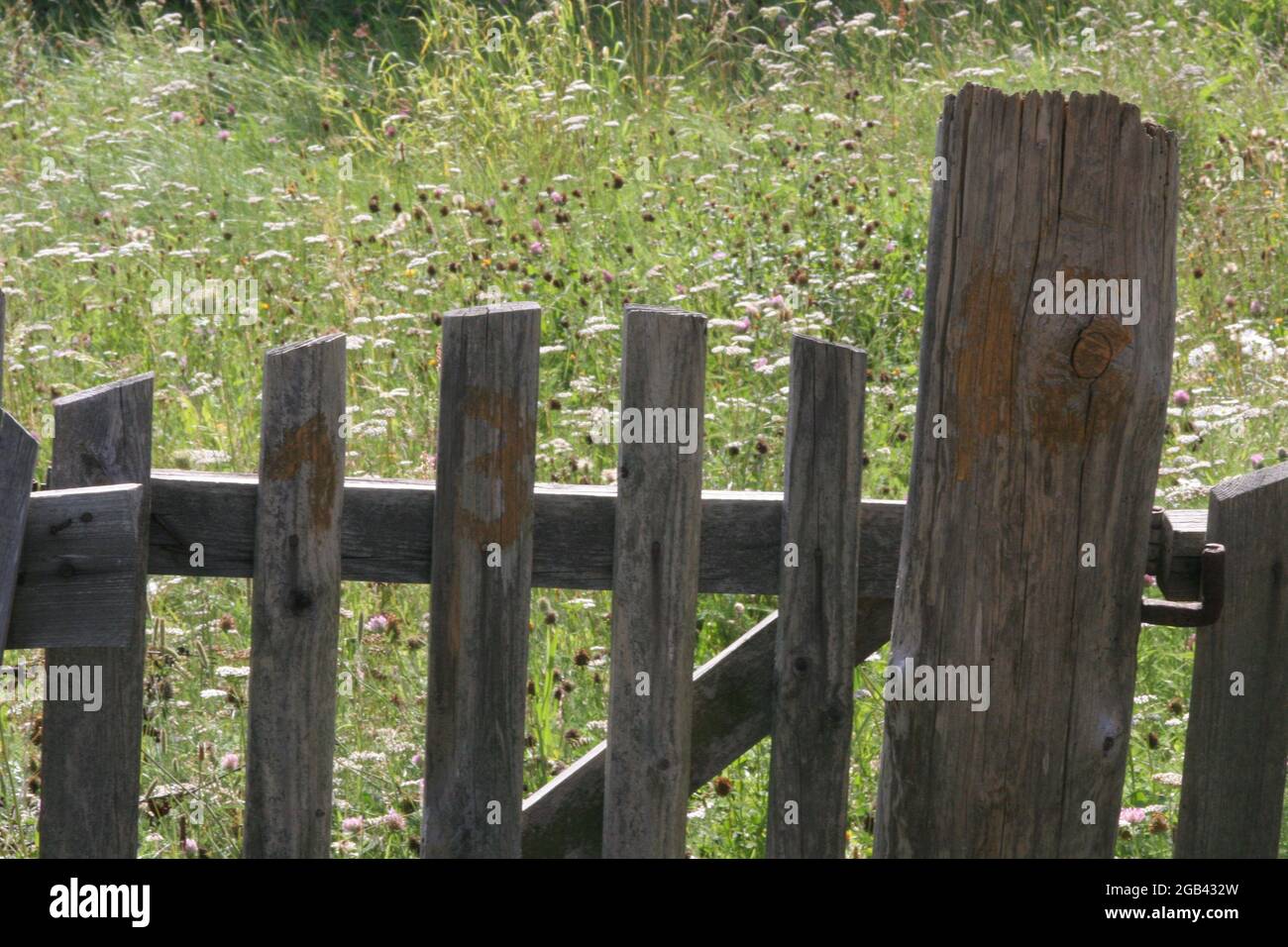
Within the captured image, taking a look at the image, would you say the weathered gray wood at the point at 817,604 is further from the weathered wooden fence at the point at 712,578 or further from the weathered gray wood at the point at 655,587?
the weathered gray wood at the point at 655,587

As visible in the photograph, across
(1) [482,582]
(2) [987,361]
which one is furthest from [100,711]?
(2) [987,361]

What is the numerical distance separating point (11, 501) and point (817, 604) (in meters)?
1.13

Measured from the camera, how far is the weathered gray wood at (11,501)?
194cm

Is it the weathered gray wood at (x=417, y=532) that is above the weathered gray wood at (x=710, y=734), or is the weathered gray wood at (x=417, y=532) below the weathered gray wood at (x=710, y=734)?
above

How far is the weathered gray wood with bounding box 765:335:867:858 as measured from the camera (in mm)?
2016

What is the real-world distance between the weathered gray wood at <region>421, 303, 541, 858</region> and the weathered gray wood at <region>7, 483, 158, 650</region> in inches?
16.9

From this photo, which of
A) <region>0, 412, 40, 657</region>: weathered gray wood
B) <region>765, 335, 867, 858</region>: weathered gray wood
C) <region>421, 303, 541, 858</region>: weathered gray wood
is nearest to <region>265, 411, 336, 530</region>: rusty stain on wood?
<region>421, 303, 541, 858</region>: weathered gray wood

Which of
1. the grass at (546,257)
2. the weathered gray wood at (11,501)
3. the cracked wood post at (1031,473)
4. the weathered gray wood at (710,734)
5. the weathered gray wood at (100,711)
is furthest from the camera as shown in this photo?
the grass at (546,257)

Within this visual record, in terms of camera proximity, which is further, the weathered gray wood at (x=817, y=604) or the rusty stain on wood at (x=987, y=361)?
the weathered gray wood at (x=817, y=604)

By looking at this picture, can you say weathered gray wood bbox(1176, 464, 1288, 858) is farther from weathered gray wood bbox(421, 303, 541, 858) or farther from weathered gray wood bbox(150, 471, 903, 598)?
weathered gray wood bbox(421, 303, 541, 858)

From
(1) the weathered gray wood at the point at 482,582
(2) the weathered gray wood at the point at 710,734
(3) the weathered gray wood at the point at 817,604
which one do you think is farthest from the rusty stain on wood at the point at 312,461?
(3) the weathered gray wood at the point at 817,604

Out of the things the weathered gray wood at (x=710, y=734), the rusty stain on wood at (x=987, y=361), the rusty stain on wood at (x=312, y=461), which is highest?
the rusty stain on wood at (x=987, y=361)

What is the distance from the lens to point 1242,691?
6.74 ft

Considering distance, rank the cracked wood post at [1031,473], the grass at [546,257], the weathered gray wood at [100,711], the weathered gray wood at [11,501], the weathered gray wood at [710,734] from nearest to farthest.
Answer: the cracked wood post at [1031,473] → the weathered gray wood at [11,501] → the weathered gray wood at [100,711] → the weathered gray wood at [710,734] → the grass at [546,257]
